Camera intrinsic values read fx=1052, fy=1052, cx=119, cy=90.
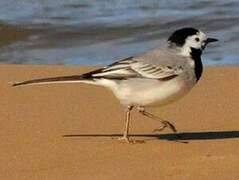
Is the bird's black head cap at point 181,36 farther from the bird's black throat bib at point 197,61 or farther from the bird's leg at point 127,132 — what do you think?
the bird's leg at point 127,132

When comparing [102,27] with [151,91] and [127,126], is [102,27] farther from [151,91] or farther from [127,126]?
[151,91]

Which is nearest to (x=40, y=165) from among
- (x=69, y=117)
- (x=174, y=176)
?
(x=174, y=176)

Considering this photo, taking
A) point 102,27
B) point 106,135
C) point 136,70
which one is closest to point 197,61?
point 136,70

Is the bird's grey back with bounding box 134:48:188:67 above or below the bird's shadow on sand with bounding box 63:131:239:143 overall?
above

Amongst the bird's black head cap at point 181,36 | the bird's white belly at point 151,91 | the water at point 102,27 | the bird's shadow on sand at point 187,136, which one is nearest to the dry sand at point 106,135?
the bird's shadow on sand at point 187,136

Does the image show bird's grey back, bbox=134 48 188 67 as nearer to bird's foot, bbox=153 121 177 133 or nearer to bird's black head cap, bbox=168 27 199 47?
bird's black head cap, bbox=168 27 199 47

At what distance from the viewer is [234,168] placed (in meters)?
7.20

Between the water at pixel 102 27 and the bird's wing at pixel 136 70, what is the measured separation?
4.12 metres

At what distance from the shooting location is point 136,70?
828cm

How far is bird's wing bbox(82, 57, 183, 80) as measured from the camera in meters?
8.20

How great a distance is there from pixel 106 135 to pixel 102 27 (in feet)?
22.2

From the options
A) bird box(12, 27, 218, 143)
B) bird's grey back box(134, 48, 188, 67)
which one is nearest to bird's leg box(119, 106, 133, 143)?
bird box(12, 27, 218, 143)

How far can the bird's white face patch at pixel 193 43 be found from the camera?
8.36 meters

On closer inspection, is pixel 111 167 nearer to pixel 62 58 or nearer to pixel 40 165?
pixel 40 165
